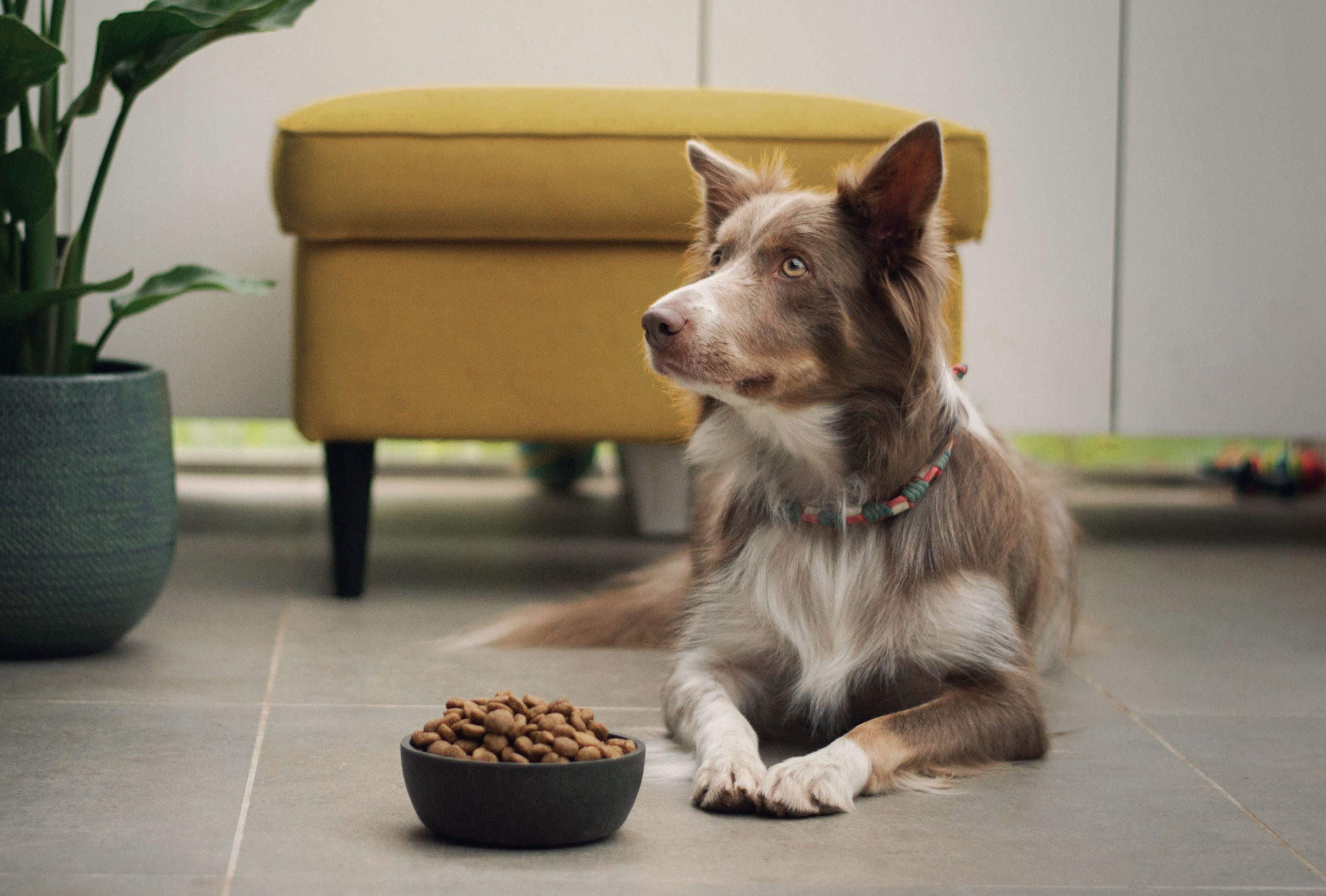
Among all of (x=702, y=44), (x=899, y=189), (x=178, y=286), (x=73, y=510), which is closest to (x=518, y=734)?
(x=899, y=189)

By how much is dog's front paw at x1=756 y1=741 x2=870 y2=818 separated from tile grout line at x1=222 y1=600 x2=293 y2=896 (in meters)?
0.57

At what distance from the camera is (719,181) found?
2.13 metres

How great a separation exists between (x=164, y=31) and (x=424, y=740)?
125 cm

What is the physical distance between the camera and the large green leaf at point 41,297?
7.06ft

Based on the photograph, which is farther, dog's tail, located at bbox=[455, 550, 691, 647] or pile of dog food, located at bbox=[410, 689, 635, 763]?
dog's tail, located at bbox=[455, 550, 691, 647]

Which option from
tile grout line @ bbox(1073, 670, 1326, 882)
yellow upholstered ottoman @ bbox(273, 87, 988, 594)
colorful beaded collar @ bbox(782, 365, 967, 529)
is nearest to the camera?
tile grout line @ bbox(1073, 670, 1326, 882)

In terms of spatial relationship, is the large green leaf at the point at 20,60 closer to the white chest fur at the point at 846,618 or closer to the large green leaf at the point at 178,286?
the large green leaf at the point at 178,286

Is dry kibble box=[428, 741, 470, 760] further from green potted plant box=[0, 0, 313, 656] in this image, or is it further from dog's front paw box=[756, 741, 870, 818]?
green potted plant box=[0, 0, 313, 656]

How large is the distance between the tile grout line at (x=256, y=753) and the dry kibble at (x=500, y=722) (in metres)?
0.28

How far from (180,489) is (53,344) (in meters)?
2.31

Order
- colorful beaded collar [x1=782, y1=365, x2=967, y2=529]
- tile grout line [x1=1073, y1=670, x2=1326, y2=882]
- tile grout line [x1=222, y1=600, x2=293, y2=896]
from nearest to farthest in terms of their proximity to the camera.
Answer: tile grout line [x1=222, y1=600, x2=293, y2=896], tile grout line [x1=1073, y1=670, x2=1326, y2=882], colorful beaded collar [x1=782, y1=365, x2=967, y2=529]

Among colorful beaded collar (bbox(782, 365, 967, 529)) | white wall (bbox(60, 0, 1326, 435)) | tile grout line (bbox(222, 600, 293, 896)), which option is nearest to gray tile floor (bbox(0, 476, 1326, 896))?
tile grout line (bbox(222, 600, 293, 896))

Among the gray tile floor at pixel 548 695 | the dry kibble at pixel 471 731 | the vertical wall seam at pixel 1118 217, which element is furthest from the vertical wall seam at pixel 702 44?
the dry kibble at pixel 471 731

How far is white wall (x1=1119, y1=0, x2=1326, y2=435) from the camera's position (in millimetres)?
3621
